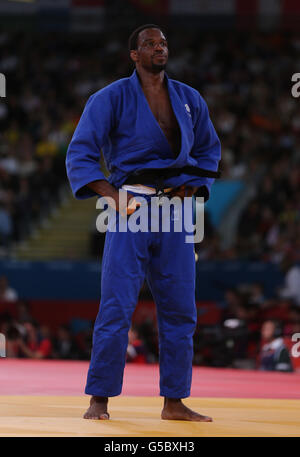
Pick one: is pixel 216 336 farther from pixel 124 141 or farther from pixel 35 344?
pixel 124 141

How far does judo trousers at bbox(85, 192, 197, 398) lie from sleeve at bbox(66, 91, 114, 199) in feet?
0.81

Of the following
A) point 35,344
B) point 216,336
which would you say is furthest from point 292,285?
point 35,344

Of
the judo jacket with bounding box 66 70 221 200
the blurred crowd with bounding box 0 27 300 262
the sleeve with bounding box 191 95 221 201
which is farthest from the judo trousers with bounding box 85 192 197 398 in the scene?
the blurred crowd with bounding box 0 27 300 262

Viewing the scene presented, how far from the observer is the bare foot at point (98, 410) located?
3.38 m

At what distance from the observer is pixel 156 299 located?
3580 millimetres

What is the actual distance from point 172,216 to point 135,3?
15.2m

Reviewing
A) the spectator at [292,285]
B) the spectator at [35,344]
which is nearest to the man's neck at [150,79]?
the spectator at [35,344]

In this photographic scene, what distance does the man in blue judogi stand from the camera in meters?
3.44

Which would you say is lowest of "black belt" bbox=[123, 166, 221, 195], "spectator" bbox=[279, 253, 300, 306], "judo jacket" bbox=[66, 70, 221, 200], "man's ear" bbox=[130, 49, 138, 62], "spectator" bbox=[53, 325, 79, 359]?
"spectator" bbox=[53, 325, 79, 359]

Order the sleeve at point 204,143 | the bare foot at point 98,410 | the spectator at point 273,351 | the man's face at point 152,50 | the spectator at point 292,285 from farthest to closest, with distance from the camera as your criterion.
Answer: the spectator at point 292,285
the spectator at point 273,351
the sleeve at point 204,143
the man's face at point 152,50
the bare foot at point 98,410

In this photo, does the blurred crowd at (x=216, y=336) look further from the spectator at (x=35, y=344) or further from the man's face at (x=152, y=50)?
the man's face at (x=152, y=50)

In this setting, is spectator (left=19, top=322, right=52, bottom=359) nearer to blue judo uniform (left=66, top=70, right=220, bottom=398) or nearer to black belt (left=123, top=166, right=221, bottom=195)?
blue judo uniform (left=66, top=70, right=220, bottom=398)

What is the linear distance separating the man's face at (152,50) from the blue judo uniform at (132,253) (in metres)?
0.10

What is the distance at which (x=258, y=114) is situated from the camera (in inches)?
563
